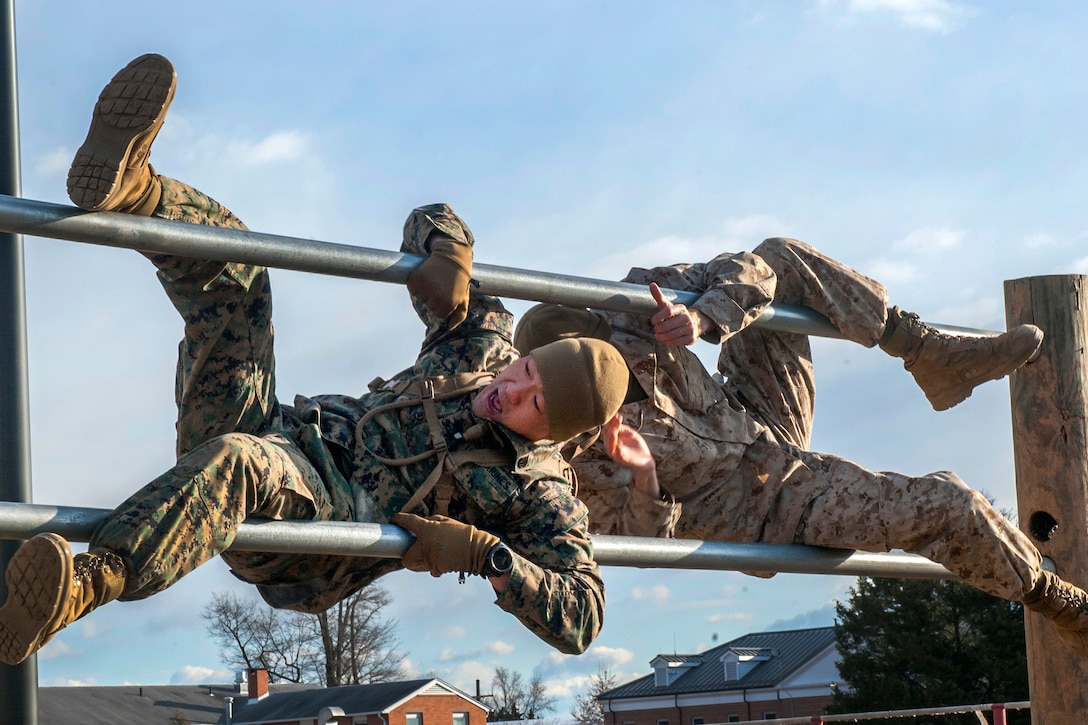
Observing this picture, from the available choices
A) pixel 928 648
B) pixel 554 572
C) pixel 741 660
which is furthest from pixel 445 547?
pixel 741 660

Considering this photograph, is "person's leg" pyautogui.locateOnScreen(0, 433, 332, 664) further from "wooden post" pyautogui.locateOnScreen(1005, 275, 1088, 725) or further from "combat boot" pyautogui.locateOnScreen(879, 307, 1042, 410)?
"wooden post" pyautogui.locateOnScreen(1005, 275, 1088, 725)

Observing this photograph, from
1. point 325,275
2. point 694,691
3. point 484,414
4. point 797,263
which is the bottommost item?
point 694,691

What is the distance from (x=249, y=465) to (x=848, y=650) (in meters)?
21.2

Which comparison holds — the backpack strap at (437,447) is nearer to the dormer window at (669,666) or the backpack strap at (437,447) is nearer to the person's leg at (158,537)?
the person's leg at (158,537)

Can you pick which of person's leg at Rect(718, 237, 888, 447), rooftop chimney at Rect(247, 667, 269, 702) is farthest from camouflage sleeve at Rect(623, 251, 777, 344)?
rooftop chimney at Rect(247, 667, 269, 702)

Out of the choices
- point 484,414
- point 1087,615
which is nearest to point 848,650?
point 1087,615

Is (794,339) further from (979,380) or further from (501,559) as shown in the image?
(501,559)

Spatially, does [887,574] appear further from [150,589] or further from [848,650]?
[848,650]

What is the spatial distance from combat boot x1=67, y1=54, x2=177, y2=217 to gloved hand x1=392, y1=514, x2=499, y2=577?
2.70 feet

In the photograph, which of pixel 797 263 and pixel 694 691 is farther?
pixel 694 691

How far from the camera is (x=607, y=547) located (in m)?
3.19

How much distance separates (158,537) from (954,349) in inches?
101

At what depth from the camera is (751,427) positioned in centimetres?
406

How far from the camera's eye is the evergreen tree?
20.8 metres
